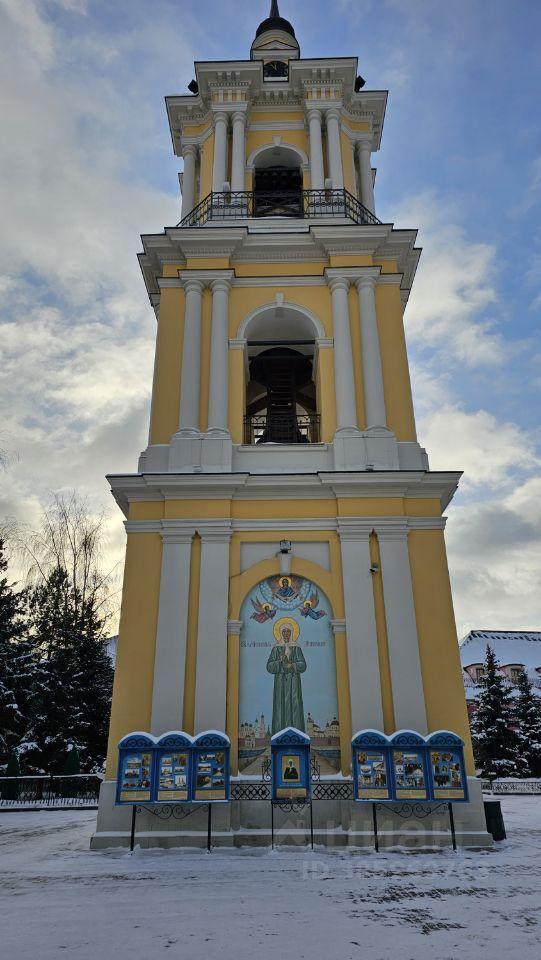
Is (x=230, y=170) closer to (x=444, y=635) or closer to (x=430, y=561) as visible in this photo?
(x=430, y=561)

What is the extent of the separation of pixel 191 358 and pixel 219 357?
2.04ft

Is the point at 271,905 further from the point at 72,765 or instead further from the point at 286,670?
the point at 72,765

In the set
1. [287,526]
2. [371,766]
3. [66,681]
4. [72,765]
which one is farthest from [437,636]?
[66,681]

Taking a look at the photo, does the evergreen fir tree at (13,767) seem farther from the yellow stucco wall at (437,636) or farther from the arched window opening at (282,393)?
the yellow stucco wall at (437,636)

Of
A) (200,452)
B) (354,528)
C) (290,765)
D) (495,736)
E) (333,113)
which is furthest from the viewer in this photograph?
(495,736)

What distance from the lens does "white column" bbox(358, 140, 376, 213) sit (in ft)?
58.8

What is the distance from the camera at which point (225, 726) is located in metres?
11.4

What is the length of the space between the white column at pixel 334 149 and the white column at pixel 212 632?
10.2m

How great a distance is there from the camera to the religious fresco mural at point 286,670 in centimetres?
1145

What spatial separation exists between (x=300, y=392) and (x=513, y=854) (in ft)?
36.1

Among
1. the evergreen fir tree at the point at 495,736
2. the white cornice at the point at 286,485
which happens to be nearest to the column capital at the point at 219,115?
the white cornice at the point at 286,485

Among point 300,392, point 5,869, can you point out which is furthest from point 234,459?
point 5,869

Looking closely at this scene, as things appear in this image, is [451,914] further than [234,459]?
No

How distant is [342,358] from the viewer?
14445 millimetres
